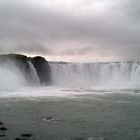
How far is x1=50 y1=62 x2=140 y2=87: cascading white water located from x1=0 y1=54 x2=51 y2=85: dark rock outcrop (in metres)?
2.05

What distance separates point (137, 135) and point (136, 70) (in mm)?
40047

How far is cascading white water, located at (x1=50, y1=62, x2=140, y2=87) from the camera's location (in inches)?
2069

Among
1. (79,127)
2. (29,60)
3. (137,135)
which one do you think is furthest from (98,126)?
(29,60)

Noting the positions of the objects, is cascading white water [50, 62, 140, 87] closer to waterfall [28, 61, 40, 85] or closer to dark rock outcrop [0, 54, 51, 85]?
dark rock outcrop [0, 54, 51, 85]

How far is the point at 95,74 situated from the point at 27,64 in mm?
14080

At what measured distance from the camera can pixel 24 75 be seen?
154ft

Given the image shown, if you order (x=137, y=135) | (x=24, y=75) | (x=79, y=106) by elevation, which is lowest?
(x=137, y=135)

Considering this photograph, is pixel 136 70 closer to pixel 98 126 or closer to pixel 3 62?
pixel 3 62

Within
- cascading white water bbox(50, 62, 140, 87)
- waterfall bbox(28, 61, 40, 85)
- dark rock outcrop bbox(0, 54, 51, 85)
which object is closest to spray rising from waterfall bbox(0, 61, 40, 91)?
waterfall bbox(28, 61, 40, 85)

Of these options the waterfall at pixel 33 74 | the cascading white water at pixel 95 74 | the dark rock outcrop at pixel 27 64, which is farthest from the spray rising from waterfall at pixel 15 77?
the cascading white water at pixel 95 74

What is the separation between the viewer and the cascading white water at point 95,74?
2069 inches

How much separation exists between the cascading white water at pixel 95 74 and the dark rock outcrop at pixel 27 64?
2.05 m

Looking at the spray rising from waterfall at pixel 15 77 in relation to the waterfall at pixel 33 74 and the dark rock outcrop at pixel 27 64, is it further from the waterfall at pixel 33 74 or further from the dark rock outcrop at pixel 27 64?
the dark rock outcrop at pixel 27 64

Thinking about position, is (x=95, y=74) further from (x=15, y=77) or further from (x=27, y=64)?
(x=15, y=77)
